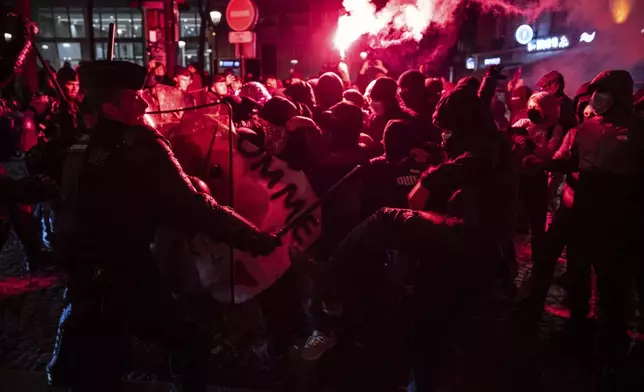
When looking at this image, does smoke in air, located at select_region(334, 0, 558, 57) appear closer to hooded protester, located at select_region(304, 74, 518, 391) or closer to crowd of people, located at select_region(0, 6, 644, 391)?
crowd of people, located at select_region(0, 6, 644, 391)

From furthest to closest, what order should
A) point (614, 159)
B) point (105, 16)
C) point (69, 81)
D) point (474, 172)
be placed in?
point (105, 16) < point (69, 81) < point (614, 159) < point (474, 172)

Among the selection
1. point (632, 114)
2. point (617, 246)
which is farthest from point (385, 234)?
point (632, 114)

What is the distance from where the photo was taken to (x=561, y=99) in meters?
6.45

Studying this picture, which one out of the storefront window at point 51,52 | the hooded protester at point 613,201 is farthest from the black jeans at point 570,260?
the storefront window at point 51,52

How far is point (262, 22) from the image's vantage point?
39219mm

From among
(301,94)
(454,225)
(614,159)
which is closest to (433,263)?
(454,225)

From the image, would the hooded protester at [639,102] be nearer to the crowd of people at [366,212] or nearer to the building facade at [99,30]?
the crowd of people at [366,212]

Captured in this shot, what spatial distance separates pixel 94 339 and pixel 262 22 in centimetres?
3878

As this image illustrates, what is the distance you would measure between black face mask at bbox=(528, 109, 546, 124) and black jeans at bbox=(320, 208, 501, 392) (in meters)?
3.17

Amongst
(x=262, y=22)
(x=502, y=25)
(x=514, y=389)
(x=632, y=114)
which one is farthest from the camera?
(x=262, y=22)

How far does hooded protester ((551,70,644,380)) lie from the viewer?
13.9 ft

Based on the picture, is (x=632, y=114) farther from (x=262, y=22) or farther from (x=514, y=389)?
(x=262, y=22)

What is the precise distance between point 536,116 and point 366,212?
2.48 metres

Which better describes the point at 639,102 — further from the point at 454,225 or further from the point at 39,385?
the point at 39,385
